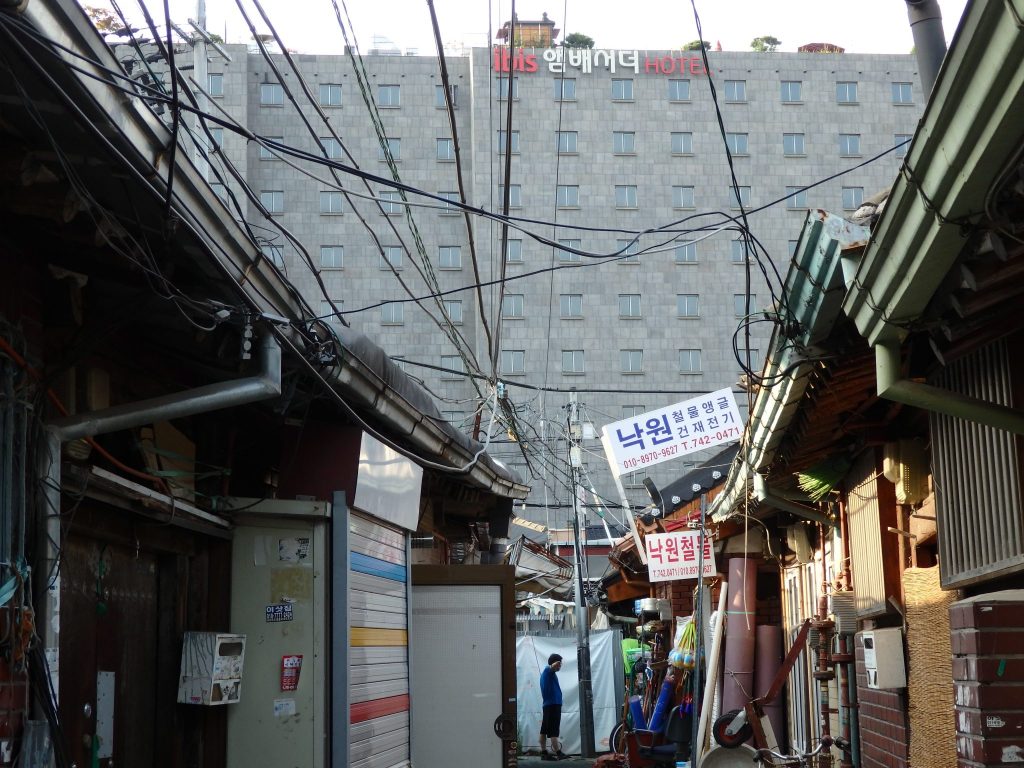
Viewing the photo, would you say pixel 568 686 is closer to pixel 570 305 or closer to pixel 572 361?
pixel 572 361

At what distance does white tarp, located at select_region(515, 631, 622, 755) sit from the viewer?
81.4ft

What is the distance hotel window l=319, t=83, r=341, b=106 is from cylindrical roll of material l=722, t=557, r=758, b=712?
Result: 4570 centimetres

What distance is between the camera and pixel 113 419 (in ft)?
18.9

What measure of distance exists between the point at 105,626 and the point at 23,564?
1873mm

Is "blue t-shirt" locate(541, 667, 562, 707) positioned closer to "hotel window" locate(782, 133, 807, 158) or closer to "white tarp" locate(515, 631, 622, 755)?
"white tarp" locate(515, 631, 622, 755)

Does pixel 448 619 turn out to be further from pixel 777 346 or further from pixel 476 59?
pixel 476 59

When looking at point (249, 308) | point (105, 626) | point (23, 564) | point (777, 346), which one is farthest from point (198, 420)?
point (777, 346)

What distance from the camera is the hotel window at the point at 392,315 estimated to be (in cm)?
5628

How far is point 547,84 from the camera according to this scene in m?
58.2

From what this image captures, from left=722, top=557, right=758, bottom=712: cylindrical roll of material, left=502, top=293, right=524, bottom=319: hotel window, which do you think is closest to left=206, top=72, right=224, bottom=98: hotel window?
left=502, top=293, right=524, bottom=319: hotel window

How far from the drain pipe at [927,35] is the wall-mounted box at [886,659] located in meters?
3.26

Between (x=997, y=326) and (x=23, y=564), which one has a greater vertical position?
(x=997, y=326)

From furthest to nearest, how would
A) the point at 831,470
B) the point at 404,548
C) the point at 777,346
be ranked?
1. the point at 404,548
2. the point at 831,470
3. the point at 777,346

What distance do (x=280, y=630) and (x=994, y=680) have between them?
15.8 feet
